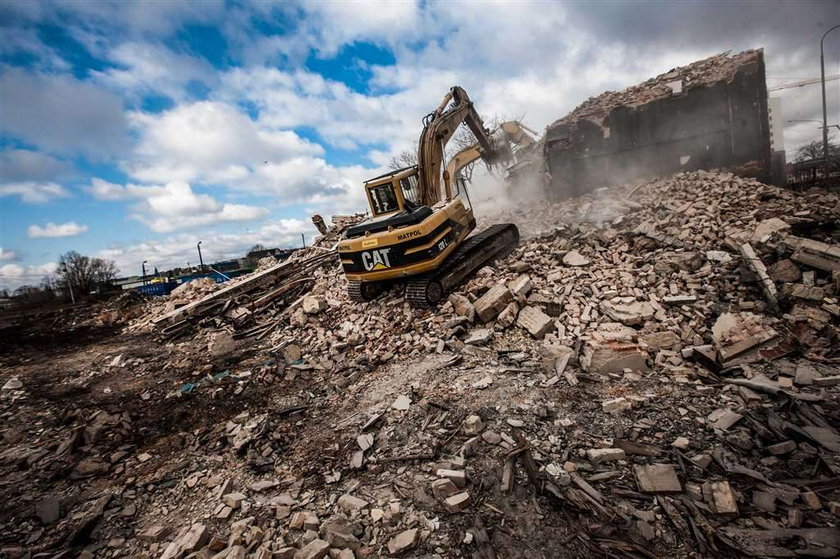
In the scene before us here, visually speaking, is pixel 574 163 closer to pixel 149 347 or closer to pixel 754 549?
pixel 754 549

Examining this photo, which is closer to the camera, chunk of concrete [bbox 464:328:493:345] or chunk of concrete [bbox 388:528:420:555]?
chunk of concrete [bbox 388:528:420:555]

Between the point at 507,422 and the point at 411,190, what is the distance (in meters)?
5.45

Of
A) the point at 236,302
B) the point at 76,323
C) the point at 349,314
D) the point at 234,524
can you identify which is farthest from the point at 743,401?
the point at 76,323

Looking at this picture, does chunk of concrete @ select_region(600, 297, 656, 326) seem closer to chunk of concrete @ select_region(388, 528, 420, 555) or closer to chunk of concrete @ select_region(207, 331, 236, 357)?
chunk of concrete @ select_region(388, 528, 420, 555)

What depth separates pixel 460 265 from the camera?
24.5 feet

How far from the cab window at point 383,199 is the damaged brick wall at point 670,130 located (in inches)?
317

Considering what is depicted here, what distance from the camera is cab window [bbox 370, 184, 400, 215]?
294 inches

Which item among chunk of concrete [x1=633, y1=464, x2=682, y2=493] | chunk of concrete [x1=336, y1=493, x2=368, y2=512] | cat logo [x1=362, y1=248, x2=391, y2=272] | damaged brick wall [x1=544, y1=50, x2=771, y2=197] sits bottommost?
chunk of concrete [x1=633, y1=464, x2=682, y2=493]

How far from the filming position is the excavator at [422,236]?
21.7 ft

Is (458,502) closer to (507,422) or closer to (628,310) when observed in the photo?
(507,422)

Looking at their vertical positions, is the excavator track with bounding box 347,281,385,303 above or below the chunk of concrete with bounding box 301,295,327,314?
above

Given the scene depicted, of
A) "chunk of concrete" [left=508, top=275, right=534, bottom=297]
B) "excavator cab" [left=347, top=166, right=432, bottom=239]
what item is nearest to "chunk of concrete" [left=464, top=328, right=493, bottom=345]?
"chunk of concrete" [left=508, top=275, right=534, bottom=297]

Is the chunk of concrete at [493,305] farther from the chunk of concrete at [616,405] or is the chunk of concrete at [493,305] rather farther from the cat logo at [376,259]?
the chunk of concrete at [616,405]

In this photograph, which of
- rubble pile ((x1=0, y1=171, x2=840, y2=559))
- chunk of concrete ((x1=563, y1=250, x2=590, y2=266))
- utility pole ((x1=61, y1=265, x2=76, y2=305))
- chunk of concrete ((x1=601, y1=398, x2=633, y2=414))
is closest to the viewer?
rubble pile ((x1=0, y1=171, x2=840, y2=559))
